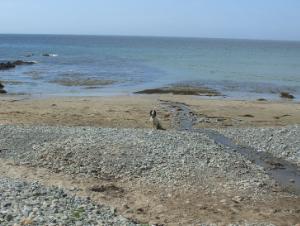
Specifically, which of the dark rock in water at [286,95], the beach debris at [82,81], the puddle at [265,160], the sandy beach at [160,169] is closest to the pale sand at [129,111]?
the sandy beach at [160,169]

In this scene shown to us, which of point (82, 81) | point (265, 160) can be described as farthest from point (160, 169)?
point (82, 81)

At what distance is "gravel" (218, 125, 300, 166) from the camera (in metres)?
18.8

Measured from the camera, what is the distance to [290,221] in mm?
12219

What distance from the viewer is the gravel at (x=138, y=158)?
1507 cm

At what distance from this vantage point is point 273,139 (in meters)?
20.6

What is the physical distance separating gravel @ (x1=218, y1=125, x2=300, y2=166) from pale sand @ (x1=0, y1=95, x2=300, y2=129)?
2.80 metres

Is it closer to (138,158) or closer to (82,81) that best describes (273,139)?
(138,158)

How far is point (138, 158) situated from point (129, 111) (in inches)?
476

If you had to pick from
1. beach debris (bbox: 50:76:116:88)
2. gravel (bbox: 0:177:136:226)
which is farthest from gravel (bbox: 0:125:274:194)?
beach debris (bbox: 50:76:116:88)

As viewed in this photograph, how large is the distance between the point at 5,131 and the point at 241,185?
33.5 feet

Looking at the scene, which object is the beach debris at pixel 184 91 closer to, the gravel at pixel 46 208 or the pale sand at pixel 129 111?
the pale sand at pixel 129 111

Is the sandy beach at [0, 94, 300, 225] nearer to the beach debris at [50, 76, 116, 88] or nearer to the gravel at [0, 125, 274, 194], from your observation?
the gravel at [0, 125, 274, 194]

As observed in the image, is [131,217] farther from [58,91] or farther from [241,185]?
[58,91]

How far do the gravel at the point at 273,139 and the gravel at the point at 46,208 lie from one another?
8993 mm
